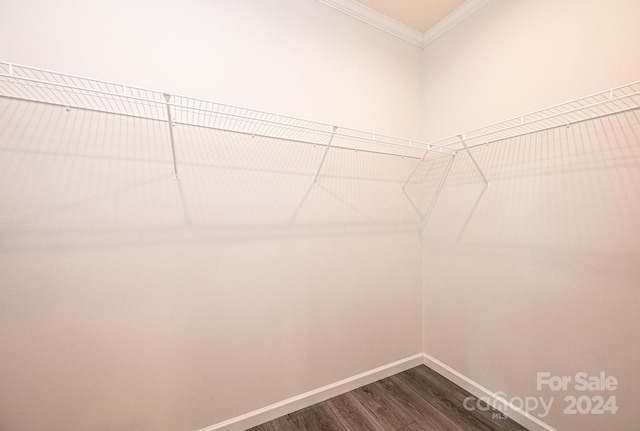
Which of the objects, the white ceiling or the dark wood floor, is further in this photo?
the white ceiling

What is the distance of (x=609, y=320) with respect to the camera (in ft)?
4.10

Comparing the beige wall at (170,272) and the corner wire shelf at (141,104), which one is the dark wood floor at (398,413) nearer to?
the beige wall at (170,272)

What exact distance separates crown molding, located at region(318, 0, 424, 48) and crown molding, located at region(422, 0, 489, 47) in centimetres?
7

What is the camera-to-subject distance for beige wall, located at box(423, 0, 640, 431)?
122 cm

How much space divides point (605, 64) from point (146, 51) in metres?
2.31

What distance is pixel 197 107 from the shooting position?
138cm

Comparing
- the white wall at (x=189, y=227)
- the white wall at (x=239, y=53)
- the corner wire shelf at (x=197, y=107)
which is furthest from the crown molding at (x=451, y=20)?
the corner wire shelf at (x=197, y=107)

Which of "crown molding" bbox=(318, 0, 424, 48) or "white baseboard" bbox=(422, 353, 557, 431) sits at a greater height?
"crown molding" bbox=(318, 0, 424, 48)

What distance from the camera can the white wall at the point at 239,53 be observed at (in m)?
1.15

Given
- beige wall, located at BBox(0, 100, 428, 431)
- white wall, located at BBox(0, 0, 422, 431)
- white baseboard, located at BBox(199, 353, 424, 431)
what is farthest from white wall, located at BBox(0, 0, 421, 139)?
white baseboard, located at BBox(199, 353, 424, 431)

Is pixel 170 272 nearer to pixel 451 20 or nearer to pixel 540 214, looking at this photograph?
pixel 540 214

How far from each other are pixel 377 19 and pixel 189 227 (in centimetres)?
203

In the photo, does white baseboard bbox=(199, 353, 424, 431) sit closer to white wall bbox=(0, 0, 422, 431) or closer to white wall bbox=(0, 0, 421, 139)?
white wall bbox=(0, 0, 422, 431)

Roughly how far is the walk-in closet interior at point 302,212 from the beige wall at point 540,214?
0.03 feet
